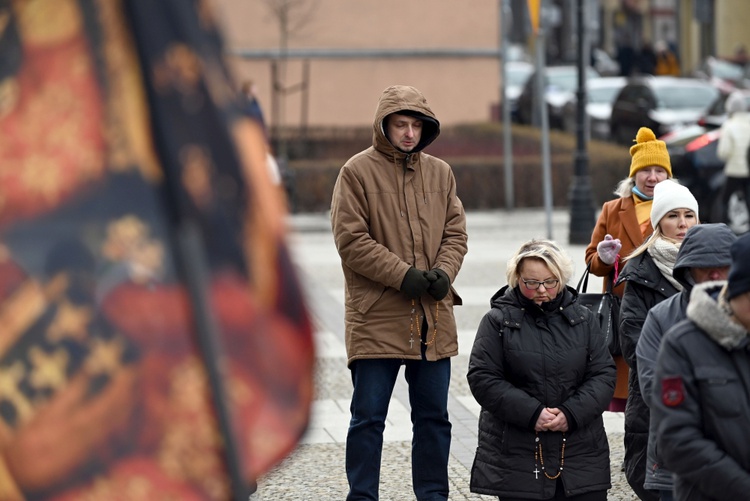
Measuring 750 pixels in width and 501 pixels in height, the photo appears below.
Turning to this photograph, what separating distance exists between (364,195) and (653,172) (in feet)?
5.20

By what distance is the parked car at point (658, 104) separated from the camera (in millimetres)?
25781

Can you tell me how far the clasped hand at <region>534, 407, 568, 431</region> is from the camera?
496cm

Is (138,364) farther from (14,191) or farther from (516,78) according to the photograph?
(516,78)

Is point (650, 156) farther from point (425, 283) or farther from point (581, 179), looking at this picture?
point (581, 179)

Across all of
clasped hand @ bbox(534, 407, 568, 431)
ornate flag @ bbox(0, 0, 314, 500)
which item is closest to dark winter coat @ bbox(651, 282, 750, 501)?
clasped hand @ bbox(534, 407, 568, 431)

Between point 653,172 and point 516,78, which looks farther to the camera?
point 516,78

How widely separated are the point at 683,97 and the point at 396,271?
22.7m

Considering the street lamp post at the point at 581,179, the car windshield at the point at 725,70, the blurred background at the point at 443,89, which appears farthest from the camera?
the car windshield at the point at 725,70

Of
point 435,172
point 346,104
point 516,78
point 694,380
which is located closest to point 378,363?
point 435,172

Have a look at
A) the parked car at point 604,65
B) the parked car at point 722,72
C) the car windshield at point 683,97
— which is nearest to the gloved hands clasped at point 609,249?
the car windshield at point 683,97

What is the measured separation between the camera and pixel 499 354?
5.09 metres

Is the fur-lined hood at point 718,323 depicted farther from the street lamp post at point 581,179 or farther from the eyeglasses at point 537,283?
the street lamp post at point 581,179

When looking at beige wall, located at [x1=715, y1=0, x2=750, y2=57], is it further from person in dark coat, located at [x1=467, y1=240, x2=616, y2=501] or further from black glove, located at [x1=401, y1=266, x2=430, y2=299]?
person in dark coat, located at [x1=467, y1=240, x2=616, y2=501]

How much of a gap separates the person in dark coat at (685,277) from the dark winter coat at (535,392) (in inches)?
23.8
